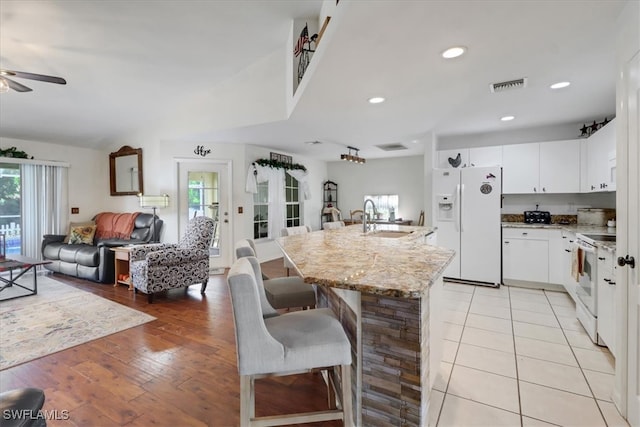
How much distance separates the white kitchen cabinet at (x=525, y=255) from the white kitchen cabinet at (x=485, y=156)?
104cm

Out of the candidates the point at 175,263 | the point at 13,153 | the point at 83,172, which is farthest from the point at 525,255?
the point at 13,153

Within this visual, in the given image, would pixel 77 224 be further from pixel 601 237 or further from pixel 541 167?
pixel 541 167

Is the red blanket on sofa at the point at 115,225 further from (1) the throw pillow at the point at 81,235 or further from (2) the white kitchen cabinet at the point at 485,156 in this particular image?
(2) the white kitchen cabinet at the point at 485,156

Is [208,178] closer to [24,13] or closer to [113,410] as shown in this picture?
[24,13]

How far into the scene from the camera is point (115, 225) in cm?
552

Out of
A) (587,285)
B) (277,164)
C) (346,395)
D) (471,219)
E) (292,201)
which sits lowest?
(346,395)

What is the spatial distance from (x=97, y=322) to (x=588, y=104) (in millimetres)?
5837

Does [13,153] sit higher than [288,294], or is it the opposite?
[13,153]

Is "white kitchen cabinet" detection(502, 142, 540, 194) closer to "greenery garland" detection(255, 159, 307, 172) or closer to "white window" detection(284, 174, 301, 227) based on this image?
"greenery garland" detection(255, 159, 307, 172)

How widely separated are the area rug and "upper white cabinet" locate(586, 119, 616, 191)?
516 centimetres

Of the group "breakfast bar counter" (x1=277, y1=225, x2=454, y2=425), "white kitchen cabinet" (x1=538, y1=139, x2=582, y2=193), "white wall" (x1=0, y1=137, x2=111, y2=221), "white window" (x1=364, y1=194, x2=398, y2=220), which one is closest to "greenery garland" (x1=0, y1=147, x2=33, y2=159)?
"white wall" (x1=0, y1=137, x2=111, y2=221)

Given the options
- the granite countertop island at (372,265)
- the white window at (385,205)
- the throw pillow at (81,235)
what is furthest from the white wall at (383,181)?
the throw pillow at (81,235)

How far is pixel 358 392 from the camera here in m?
1.47

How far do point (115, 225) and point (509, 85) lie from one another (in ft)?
21.0
